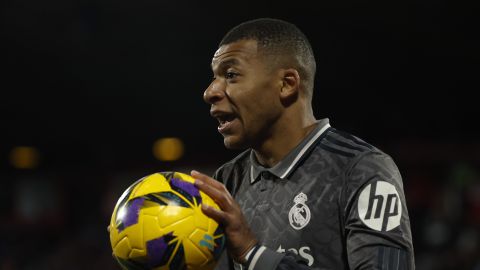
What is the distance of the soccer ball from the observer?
203 centimetres

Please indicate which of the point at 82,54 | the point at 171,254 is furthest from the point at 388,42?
the point at 171,254

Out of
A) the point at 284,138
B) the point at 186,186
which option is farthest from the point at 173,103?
the point at 186,186

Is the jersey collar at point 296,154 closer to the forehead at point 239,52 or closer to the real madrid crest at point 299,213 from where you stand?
the real madrid crest at point 299,213

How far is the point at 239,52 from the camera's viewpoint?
2398 millimetres

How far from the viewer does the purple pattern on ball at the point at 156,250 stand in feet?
6.62

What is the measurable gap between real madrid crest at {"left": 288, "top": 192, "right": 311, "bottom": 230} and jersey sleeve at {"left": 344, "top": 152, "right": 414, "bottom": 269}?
0.14 metres

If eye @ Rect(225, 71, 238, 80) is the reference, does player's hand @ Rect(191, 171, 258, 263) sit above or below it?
below

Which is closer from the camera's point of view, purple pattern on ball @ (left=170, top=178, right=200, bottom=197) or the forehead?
purple pattern on ball @ (left=170, top=178, right=200, bottom=197)

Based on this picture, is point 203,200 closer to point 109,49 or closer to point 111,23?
point 111,23

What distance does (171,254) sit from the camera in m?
2.03

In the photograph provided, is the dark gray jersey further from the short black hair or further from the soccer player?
the short black hair

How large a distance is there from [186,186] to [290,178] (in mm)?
446

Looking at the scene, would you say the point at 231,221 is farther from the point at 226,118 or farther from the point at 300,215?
the point at 226,118

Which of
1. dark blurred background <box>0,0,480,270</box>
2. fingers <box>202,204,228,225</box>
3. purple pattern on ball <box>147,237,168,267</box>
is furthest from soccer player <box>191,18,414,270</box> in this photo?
dark blurred background <box>0,0,480,270</box>
